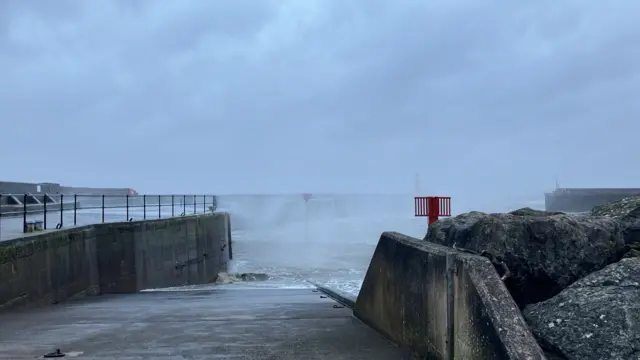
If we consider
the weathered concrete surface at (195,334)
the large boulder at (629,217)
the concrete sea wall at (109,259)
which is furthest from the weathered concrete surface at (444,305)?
the concrete sea wall at (109,259)

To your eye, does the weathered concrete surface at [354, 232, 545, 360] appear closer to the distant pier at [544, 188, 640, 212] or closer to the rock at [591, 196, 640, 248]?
the rock at [591, 196, 640, 248]

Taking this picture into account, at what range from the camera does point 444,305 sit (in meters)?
4.06

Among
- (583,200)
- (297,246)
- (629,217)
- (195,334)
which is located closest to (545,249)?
(629,217)

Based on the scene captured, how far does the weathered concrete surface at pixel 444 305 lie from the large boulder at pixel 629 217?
2.03 metres

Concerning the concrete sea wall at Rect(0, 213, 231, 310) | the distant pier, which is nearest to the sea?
the concrete sea wall at Rect(0, 213, 231, 310)

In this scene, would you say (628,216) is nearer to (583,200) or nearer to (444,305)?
(444,305)

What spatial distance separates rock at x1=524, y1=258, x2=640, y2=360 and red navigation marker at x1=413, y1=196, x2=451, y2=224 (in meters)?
5.56

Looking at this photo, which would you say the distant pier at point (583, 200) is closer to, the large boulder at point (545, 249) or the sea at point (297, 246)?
the sea at point (297, 246)

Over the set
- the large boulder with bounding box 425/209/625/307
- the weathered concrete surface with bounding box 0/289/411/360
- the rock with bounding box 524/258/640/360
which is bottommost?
the weathered concrete surface with bounding box 0/289/411/360

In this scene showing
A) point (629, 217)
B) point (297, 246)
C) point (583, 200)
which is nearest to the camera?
point (629, 217)

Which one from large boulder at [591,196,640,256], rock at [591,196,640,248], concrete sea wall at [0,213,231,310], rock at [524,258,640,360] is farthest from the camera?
concrete sea wall at [0,213,231,310]

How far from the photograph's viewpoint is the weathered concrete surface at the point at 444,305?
10.9 ft

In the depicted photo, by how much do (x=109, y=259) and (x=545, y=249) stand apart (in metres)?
11.3

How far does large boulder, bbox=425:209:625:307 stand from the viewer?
4879mm
